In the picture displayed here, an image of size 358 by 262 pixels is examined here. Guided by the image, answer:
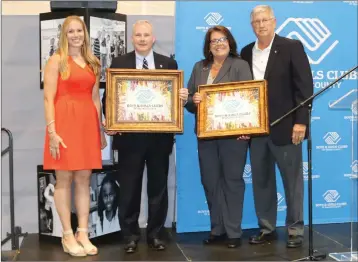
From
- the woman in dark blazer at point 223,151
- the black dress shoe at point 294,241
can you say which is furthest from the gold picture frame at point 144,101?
the black dress shoe at point 294,241

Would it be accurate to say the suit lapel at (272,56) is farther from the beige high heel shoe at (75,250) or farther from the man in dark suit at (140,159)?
the beige high heel shoe at (75,250)

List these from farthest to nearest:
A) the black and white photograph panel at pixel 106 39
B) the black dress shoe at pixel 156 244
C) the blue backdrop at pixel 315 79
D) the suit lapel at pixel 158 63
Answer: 1. the blue backdrop at pixel 315 79
2. the black and white photograph panel at pixel 106 39
3. the black dress shoe at pixel 156 244
4. the suit lapel at pixel 158 63

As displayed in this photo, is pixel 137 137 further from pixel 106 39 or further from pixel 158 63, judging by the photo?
pixel 106 39

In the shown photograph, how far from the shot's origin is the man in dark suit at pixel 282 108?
379cm

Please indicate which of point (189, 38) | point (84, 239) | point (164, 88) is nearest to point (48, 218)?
point (84, 239)

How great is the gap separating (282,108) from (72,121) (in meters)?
1.53

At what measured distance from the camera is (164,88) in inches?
144

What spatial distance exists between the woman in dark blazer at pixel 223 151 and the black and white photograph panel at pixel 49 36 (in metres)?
1.15

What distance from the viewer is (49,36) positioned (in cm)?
417

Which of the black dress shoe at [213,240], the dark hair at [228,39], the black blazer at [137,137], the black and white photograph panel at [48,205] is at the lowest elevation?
the black dress shoe at [213,240]

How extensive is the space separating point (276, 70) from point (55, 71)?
1591 millimetres

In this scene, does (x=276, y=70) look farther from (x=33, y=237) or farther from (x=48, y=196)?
(x=33, y=237)

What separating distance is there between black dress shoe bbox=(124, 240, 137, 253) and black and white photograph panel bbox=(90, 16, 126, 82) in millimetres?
1312

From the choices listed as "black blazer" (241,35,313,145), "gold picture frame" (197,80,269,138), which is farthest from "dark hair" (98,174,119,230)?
"black blazer" (241,35,313,145)
